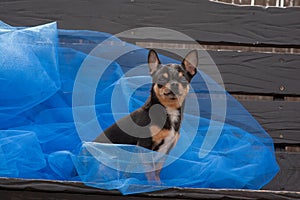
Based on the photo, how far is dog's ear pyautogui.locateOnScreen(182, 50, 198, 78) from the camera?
2430 millimetres

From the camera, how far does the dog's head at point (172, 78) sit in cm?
232

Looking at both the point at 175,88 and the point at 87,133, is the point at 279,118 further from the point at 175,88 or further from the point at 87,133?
the point at 87,133

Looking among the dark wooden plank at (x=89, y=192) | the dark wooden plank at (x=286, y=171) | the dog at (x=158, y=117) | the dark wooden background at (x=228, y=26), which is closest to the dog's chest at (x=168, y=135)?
the dog at (x=158, y=117)

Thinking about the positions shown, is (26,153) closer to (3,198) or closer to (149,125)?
(3,198)

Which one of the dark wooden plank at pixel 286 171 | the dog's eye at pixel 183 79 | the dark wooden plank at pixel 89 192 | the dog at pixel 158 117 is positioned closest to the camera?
the dark wooden plank at pixel 89 192

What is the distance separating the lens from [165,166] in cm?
223

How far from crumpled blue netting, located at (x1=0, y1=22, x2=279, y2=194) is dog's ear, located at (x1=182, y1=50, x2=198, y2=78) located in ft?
0.41

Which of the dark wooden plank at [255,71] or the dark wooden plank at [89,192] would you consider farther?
the dark wooden plank at [255,71]

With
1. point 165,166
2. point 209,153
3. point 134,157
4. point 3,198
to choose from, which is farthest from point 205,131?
point 3,198

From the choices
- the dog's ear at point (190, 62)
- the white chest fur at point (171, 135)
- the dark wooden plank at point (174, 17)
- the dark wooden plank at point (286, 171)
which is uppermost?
the dark wooden plank at point (174, 17)

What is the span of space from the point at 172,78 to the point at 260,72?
0.47 m

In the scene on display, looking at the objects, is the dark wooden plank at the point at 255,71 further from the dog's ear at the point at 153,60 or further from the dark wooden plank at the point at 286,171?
the dark wooden plank at the point at 286,171

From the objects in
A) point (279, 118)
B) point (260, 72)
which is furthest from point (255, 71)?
point (279, 118)

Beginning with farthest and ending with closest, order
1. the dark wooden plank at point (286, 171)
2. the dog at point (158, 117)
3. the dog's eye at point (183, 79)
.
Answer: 1. the dark wooden plank at point (286, 171)
2. the dog's eye at point (183, 79)
3. the dog at point (158, 117)
